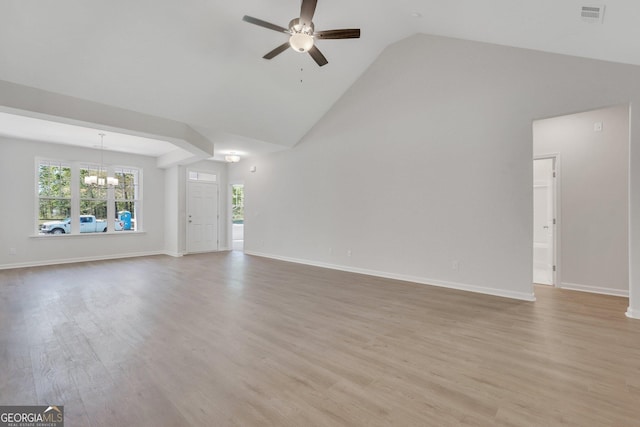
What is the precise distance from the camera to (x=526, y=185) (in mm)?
3816

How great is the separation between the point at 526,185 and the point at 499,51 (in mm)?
1937

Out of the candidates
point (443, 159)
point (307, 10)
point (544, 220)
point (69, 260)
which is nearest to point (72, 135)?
point (69, 260)

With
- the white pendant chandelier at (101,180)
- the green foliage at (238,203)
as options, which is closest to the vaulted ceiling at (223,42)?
the white pendant chandelier at (101,180)

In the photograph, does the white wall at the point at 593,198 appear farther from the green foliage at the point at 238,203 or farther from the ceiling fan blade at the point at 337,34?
the green foliage at the point at 238,203

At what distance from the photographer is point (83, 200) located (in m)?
6.84

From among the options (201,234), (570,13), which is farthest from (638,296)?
(201,234)

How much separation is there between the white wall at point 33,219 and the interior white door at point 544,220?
9.14m

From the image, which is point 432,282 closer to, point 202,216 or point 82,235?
point 202,216

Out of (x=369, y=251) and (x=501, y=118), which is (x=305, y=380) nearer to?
(x=369, y=251)

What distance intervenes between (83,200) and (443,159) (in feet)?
26.4

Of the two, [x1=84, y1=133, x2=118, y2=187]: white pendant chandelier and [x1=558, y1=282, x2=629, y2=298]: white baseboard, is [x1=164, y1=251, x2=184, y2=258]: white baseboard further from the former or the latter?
[x1=558, y1=282, x2=629, y2=298]: white baseboard

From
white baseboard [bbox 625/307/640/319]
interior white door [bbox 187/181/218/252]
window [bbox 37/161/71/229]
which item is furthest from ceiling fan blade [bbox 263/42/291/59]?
window [bbox 37/161/71/229]

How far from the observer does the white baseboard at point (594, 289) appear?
4.04 meters

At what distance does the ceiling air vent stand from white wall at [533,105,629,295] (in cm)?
224
